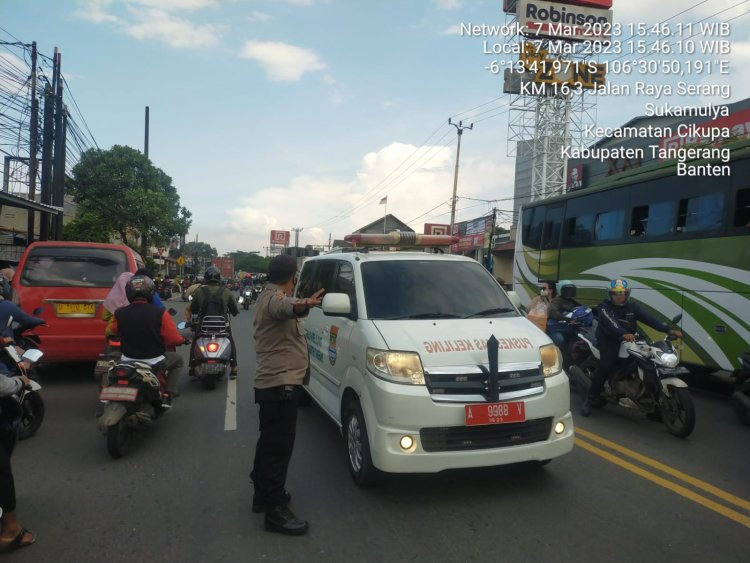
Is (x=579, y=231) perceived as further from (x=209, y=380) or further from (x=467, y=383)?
(x=467, y=383)

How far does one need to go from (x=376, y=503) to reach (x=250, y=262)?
4721 inches

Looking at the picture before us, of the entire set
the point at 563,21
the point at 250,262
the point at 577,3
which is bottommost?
the point at 250,262

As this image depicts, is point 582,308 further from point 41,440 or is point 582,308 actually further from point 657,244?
point 41,440

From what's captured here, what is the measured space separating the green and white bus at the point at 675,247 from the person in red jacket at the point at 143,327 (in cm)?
743

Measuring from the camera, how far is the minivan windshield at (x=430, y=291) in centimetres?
468

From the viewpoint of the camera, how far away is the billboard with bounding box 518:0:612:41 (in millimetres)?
37438

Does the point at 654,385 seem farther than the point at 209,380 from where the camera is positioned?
No

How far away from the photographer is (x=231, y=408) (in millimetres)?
6703

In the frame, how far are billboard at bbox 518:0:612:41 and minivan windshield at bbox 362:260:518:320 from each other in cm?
3742

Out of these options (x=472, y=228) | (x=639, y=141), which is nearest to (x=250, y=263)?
(x=472, y=228)

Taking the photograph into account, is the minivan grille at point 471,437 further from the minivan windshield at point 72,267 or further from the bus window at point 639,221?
the bus window at point 639,221

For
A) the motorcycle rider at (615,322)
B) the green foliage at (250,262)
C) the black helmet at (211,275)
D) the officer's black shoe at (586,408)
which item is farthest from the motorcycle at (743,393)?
the green foliage at (250,262)

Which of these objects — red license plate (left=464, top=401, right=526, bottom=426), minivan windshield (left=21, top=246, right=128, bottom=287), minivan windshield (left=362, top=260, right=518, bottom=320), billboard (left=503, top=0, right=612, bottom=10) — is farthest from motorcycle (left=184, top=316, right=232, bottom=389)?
billboard (left=503, top=0, right=612, bottom=10)

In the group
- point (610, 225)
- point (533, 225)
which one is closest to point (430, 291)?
point (610, 225)
